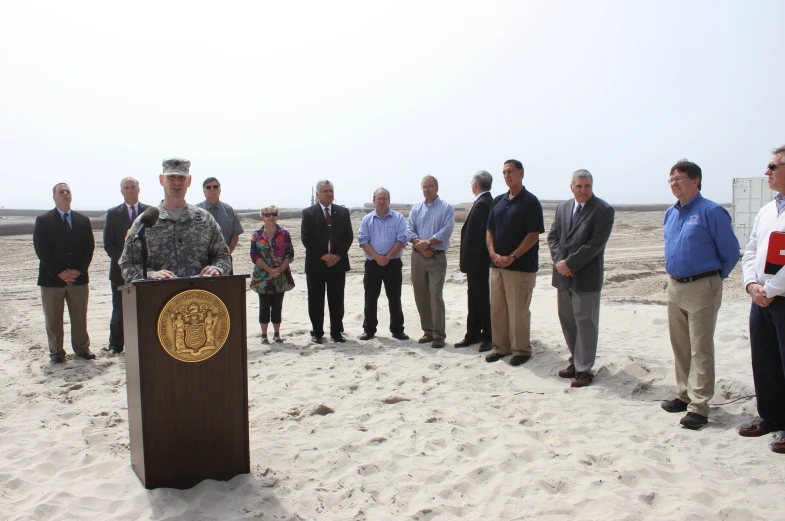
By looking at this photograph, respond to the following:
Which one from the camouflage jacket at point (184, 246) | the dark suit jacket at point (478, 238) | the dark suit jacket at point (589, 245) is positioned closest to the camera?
the camouflage jacket at point (184, 246)

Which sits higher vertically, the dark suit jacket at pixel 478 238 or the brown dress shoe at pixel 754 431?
the dark suit jacket at pixel 478 238

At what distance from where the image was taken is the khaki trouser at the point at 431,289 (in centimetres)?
680

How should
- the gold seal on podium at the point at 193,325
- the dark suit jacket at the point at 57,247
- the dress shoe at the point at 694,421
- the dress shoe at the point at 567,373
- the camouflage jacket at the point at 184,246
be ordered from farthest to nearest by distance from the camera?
the dark suit jacket at the point at 57,247, the dress shoe at the point at 567,373, the dress shoe at the point at 694,421, the camouflage jacket at the point at 184,246, the gold seal on podium at the point at 193,325

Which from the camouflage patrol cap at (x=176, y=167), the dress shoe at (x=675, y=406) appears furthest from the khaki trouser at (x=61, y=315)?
the dress shoe at (x=675, y=406)

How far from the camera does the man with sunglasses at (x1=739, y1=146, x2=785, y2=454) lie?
11.8ft

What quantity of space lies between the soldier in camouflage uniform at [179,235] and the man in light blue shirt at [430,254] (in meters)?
3.34

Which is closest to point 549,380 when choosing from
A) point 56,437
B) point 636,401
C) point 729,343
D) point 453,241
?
point 636,401

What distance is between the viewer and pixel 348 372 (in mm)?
5668

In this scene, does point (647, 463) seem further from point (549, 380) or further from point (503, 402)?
point (549, 380)

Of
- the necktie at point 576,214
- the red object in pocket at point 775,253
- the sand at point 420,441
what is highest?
the necktie at point 576,214

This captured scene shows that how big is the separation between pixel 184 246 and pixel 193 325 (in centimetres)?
69

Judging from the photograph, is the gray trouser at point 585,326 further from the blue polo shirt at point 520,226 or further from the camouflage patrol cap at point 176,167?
the camouflage patrol cap at point 176,167

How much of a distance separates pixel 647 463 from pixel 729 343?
3.20m

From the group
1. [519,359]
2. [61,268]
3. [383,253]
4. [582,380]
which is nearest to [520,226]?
[519,359]
